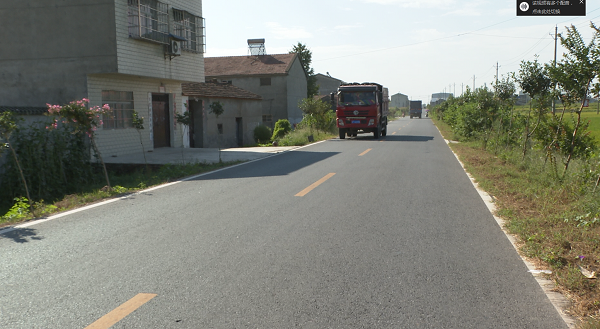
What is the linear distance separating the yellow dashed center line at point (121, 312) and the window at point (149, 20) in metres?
14.9

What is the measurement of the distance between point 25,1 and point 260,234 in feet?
50.7

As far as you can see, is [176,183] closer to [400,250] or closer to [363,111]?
[400,250]

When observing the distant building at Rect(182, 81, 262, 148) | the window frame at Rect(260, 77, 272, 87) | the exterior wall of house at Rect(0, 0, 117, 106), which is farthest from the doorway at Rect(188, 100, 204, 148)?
the window frame at Rect(260, 77, 272, 87)

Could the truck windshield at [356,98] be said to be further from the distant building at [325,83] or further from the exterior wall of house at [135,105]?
the distant building at [325,83]

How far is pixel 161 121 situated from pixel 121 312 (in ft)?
62.6

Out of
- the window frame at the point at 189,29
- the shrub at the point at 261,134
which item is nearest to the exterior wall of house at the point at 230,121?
the shrub at the point at 261,134

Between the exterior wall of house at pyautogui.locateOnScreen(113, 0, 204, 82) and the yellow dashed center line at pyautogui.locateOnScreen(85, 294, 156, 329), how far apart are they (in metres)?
13.9

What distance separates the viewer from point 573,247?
5.53 meters

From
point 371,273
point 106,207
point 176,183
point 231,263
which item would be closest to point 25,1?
point 176,183

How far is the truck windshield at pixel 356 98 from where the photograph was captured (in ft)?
86.7

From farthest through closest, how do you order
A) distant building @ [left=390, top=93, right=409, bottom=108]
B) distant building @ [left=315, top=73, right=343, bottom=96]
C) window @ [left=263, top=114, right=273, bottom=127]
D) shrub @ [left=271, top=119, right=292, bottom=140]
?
distant building @ [left=390, top=93, right=409, bottom=108], distant building @ [left=315, top=73, right=343, bottom=96], window @ [left=263, top=114, right=273, bottom=127], shrub @ [left=271, top=119, right=292, bottom=140]

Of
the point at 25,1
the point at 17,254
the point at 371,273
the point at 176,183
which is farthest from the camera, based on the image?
the point at 25,1

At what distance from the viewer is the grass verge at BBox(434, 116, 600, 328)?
4.38 meters

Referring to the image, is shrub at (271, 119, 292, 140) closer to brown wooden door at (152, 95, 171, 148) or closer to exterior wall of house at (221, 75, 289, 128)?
exterior wall of house at (221, 75, 289, 128)
